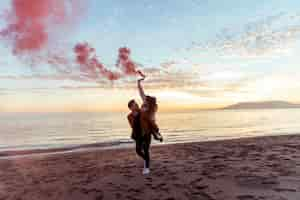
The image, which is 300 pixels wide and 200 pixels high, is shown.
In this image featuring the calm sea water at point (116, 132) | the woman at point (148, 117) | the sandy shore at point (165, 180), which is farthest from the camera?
the calm sea water at point (116, 132)

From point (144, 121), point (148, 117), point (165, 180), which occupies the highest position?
point (148, 117)

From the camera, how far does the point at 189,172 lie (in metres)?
7.66

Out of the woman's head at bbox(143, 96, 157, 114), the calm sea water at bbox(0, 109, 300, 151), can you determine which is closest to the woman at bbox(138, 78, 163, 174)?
the woman's head at bbox(143, 96, 157, 114)

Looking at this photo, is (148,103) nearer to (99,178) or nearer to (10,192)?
(99,178)

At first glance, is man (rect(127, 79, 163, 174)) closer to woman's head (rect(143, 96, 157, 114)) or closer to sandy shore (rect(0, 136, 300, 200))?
woman's head (rect(143, 96, 157, 114))

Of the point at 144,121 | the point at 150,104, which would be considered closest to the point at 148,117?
the point at 144,121

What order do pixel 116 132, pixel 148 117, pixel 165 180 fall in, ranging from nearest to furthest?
pixel 165 180 → pixel 148 117 → pixel 116 132

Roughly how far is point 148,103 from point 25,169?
5997 millimetres

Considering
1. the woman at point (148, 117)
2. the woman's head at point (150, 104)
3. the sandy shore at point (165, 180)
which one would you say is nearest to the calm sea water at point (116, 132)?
the sandy shore at point (165, 180)

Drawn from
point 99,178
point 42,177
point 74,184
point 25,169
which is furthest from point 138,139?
point 25,169

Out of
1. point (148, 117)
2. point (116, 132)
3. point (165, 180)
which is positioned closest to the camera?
point (165, 180)

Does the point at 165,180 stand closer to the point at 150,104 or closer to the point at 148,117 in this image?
the point at 148,117

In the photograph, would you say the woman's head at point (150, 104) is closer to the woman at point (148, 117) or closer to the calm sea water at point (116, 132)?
the woman at point (148, 117)

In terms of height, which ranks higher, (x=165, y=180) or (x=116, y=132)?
(x=165, y=180)
